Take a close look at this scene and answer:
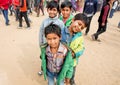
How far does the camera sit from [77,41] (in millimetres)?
2625

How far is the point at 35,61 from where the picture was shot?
14.9ft

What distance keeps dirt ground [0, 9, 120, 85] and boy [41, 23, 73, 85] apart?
4.08 ft

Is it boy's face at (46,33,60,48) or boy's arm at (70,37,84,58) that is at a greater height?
boy's face at (46,33,60,48)

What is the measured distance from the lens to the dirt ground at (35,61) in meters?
3.87

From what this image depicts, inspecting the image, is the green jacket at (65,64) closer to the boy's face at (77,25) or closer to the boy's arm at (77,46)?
the boy's arm at (77,46)

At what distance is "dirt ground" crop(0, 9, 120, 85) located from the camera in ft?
12.7

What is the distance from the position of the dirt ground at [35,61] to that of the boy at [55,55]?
1.24 meters

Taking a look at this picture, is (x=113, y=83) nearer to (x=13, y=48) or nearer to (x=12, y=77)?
(x=12, y=77)

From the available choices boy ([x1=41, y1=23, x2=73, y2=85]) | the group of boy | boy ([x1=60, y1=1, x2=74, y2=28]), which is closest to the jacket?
boy ([x1=60, y1=1, x2=74, y2=28])

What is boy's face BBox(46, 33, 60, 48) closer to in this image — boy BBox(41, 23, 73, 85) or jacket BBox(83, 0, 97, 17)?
boy BBox(41, 23, 73, 85)

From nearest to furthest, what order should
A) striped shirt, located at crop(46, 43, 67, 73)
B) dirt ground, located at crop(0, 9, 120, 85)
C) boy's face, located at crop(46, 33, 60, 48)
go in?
boy's face, located at crop(46, 33, 60, 48)
striped shirt, located at crop(46, 43, 67, 73)
dirt ground, located at crop(0, 9, 120, 85)

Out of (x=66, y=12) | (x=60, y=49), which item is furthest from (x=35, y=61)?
(x=60, y=49)

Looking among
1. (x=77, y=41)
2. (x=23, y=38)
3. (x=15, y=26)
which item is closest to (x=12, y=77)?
(x=77, y=41)

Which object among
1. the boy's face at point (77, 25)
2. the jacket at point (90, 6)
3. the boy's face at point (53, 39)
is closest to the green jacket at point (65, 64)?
the boy's face at point (53, 39)
